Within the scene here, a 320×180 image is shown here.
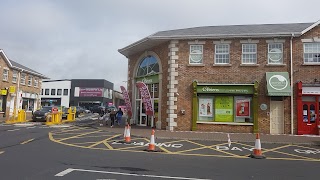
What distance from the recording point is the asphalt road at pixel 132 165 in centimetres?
718

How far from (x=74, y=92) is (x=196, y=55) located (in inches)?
2083

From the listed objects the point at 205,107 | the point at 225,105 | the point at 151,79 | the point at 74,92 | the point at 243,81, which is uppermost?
the point at 74,92

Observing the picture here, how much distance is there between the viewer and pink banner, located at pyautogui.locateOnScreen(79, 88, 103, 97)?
6788 centimetres

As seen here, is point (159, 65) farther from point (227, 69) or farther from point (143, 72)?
point (227, 69)

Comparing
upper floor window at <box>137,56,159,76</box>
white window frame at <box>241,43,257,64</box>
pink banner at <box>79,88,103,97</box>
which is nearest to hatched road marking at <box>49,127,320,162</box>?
white window frame at <box>241,43,257,64</box>

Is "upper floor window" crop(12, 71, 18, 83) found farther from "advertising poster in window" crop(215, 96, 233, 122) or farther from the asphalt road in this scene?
the asphalt road

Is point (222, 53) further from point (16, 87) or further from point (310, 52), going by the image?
point (16, 87)

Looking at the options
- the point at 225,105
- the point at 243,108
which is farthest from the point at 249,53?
the point at 225,105

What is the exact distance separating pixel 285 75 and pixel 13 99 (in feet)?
102

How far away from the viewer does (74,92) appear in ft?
222

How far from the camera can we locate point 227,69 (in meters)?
19.1

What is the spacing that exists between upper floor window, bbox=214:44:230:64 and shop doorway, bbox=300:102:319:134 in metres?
5.59

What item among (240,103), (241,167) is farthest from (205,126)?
(241,167)

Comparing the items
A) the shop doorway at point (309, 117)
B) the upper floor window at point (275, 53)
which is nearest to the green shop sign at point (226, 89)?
the upper floor window at point (275, 53)
